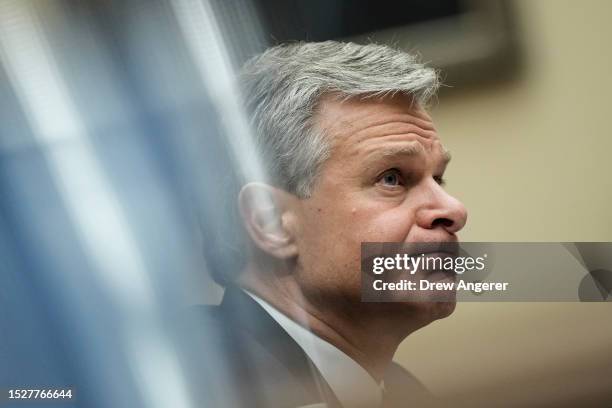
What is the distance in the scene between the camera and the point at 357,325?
1.25 meters

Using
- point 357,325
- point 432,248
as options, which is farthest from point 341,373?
point 432,248

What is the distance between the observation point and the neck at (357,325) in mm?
1248

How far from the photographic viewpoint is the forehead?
49.4 inches

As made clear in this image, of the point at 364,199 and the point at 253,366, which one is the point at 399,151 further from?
the point at 253,366

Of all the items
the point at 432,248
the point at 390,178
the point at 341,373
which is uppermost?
the point at 390,178

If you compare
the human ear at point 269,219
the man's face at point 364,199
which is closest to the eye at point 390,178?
the man's face at point 364,199

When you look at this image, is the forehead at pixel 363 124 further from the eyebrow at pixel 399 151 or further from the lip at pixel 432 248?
the lip at pixel 432 248

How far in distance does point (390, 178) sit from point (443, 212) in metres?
0.09

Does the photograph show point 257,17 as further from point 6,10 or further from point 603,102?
point 603,102

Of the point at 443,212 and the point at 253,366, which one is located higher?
the point at 443,212

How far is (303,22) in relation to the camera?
1.34 m

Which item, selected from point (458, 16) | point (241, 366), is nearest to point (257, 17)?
point (458, 16)

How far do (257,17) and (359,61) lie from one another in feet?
0.59

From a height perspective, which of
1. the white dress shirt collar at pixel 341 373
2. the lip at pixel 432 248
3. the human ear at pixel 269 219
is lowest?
the white dress shirt collar at pixel 341 373
